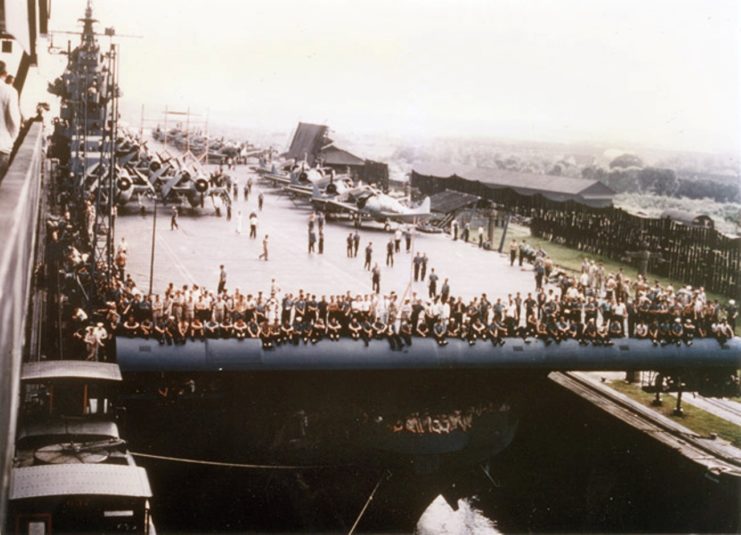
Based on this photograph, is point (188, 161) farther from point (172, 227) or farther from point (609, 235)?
point (609, 235)

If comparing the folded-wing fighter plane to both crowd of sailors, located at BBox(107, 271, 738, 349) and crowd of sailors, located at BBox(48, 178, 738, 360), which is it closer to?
crowd of sailors, located at BBox(48, 178, 738, 360)

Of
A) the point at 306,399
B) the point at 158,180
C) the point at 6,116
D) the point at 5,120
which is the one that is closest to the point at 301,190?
the point at 158,180

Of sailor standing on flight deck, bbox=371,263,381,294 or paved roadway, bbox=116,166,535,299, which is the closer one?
sailor standing on flight deck, bbox=371,263,381,294

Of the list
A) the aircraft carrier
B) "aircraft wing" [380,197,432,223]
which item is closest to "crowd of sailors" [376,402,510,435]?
the aircraft carrier

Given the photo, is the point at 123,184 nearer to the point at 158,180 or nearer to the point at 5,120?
the point at 158,180

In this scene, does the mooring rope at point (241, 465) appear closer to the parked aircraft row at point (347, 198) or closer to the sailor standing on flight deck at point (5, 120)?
the sailor standing on flight deck at point (5, 120)

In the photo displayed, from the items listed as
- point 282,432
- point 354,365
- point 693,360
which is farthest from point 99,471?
point 693,360

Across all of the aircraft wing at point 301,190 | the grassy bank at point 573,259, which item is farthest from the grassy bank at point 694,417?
the aircraft wing at point 301,190
